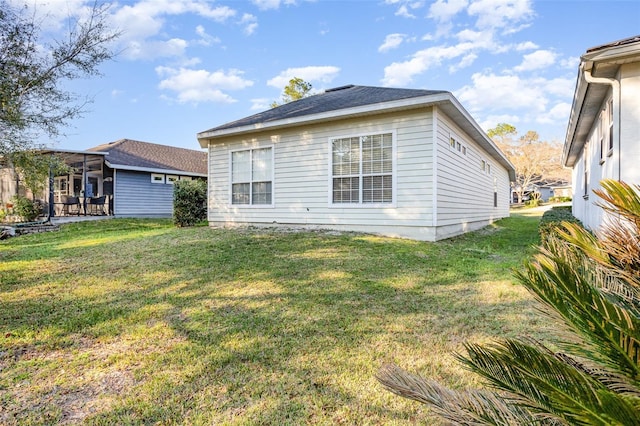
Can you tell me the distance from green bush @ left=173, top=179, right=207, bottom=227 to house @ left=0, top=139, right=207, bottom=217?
4.84 m

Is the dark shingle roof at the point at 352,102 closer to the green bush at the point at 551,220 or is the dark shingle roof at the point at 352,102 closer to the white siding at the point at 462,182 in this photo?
the white siding at the point at 462,182

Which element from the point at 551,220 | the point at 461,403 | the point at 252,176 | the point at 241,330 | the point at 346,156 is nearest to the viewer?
the point at 461,403

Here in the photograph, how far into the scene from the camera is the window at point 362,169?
27.8 ft

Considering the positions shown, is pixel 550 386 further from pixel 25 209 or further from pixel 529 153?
pixel 529 153

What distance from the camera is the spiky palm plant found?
0.71 m

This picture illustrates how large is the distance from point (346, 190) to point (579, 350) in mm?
8163

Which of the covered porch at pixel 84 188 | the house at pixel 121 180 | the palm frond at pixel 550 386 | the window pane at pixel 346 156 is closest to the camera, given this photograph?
the palm frond at pixel 550 386

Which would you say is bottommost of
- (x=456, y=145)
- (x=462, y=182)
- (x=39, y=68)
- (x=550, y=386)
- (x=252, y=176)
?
(x=550, y=386)

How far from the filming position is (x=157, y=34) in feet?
38.8

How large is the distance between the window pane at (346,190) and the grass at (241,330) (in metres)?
2.35

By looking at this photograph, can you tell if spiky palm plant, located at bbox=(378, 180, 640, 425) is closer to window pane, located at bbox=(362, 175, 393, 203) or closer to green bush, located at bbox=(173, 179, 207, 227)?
window pane, located at bbox=(362, 175, 393, 203)

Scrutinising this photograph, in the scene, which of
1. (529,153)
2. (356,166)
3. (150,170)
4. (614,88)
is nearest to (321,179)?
(356,166)

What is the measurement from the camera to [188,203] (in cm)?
1201

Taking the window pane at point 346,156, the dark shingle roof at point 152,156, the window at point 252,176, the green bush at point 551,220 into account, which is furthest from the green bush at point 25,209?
the green bush at point 551,220
